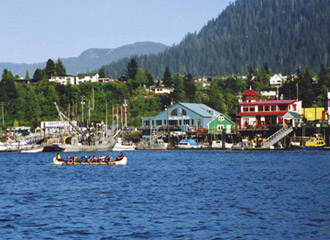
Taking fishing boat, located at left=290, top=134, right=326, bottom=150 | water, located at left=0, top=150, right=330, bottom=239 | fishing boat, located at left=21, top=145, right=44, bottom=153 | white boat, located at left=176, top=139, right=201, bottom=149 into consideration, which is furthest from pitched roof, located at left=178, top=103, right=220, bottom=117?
water, located at left=0, top=150, right=330, bottom=239

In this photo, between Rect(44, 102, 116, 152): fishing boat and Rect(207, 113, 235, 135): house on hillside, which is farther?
Rect(207, 113, 235, 135): house on hillside

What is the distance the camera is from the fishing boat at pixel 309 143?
12262 centimetres

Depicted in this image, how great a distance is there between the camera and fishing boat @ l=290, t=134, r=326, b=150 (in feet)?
402

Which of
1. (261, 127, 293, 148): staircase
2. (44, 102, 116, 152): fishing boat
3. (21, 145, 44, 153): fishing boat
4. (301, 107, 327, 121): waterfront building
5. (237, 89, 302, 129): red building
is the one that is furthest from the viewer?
(301, 107, 327, 121): waterfront building

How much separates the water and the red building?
231 feet

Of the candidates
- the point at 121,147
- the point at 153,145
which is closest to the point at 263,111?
the point at 153,145

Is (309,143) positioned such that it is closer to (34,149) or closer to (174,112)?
(174,112)

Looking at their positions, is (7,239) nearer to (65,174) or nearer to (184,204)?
(184,204)

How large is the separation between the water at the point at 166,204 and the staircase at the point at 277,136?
171 feet

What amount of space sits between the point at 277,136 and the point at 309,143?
30.2ft

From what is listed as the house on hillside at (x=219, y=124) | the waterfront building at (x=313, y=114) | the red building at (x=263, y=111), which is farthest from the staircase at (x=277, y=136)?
the waterfront building at (x=313, y=114)

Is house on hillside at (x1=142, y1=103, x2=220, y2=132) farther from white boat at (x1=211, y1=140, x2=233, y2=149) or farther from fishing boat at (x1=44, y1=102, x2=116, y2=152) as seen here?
fishing boat at (x1=44, y1=102, x2=116, y2=152)

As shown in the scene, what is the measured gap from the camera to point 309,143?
123 m

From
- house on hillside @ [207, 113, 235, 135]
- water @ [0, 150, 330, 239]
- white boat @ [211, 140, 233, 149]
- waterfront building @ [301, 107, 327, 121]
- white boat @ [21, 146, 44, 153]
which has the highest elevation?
waterfront building @ [301, 107, 327, 121]
